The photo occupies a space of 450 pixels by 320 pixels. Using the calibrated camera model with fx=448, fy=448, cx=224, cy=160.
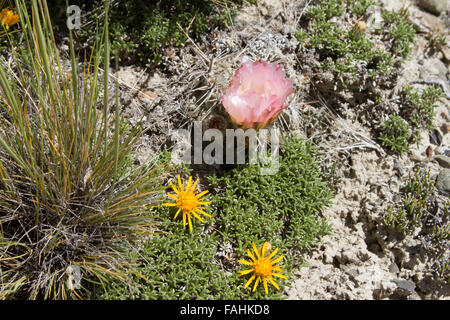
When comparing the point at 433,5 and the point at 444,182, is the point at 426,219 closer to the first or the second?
the point at 444,182

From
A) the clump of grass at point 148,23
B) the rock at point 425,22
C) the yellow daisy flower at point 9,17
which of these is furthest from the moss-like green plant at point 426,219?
the yellow daisy flower at point 9,17

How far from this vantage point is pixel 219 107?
3.11 metres

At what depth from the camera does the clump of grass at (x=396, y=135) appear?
341cm

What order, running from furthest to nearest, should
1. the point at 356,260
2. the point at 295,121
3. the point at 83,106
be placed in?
the point at 295,121 < the point at 356,260 < the point at 83,106

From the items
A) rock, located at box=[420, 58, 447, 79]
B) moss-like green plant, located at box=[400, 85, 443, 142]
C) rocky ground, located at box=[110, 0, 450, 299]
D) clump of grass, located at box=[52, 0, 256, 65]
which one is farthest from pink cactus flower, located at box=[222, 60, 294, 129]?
rock, located at box=[420, 58, 447, 79]

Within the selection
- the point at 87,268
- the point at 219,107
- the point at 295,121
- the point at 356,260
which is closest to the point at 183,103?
the point at 219,107

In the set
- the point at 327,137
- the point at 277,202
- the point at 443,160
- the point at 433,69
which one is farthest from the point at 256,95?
the point at 433,69

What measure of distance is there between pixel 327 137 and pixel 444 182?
0.91 m

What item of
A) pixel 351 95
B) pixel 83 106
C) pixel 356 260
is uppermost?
pixel 83 106

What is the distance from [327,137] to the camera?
3.44 m

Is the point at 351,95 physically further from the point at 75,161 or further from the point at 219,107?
the point at 75,161

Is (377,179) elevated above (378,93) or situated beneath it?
situated beneath

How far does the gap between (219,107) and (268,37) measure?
2.51ft

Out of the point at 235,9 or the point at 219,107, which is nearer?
the point at 219,107
